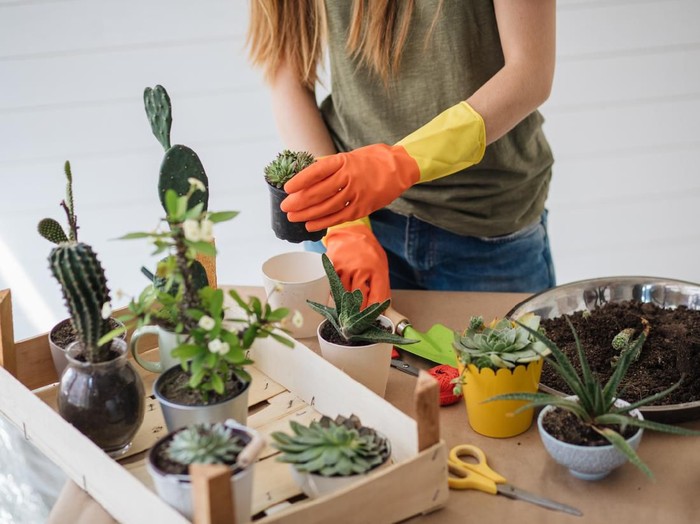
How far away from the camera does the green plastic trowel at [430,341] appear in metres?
1.18

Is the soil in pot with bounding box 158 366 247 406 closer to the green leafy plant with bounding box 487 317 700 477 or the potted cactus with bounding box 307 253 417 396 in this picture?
the potted cactus with bounding box 307 253 417 396

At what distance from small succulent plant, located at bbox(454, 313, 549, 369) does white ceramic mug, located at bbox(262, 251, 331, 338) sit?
26 centimetres

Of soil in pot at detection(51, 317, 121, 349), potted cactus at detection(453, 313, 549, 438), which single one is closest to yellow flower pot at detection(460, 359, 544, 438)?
potted cactus at detection(453, 313, 549, 438)

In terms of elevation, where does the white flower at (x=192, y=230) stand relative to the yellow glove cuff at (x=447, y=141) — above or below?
below

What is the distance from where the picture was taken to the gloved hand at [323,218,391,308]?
1348 millimetres

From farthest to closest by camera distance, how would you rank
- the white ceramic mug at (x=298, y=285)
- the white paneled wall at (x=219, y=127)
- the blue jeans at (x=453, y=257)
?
the white paneled wall at (x=219, y=127) → the blue jeans at (x=453, y=257) → the white ceramic mug at (x=298, y=285)

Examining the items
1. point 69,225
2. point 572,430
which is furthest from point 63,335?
point 572,430

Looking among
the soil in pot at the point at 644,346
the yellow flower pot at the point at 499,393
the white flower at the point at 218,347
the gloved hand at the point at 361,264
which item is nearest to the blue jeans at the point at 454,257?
the gloved hand at the point at 361,264

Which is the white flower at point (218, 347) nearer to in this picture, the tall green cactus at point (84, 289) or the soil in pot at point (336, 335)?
the tall green cactus at point (84, 289)

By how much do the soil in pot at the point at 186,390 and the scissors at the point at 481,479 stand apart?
27 centimetres

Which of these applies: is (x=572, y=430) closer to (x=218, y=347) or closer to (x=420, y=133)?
(x=218, y=347)

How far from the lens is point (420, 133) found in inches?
51.9

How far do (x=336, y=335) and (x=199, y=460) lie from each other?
1.19ft

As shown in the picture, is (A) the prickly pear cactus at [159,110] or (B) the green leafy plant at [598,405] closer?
(B) the green leafy plant at [598,405]
